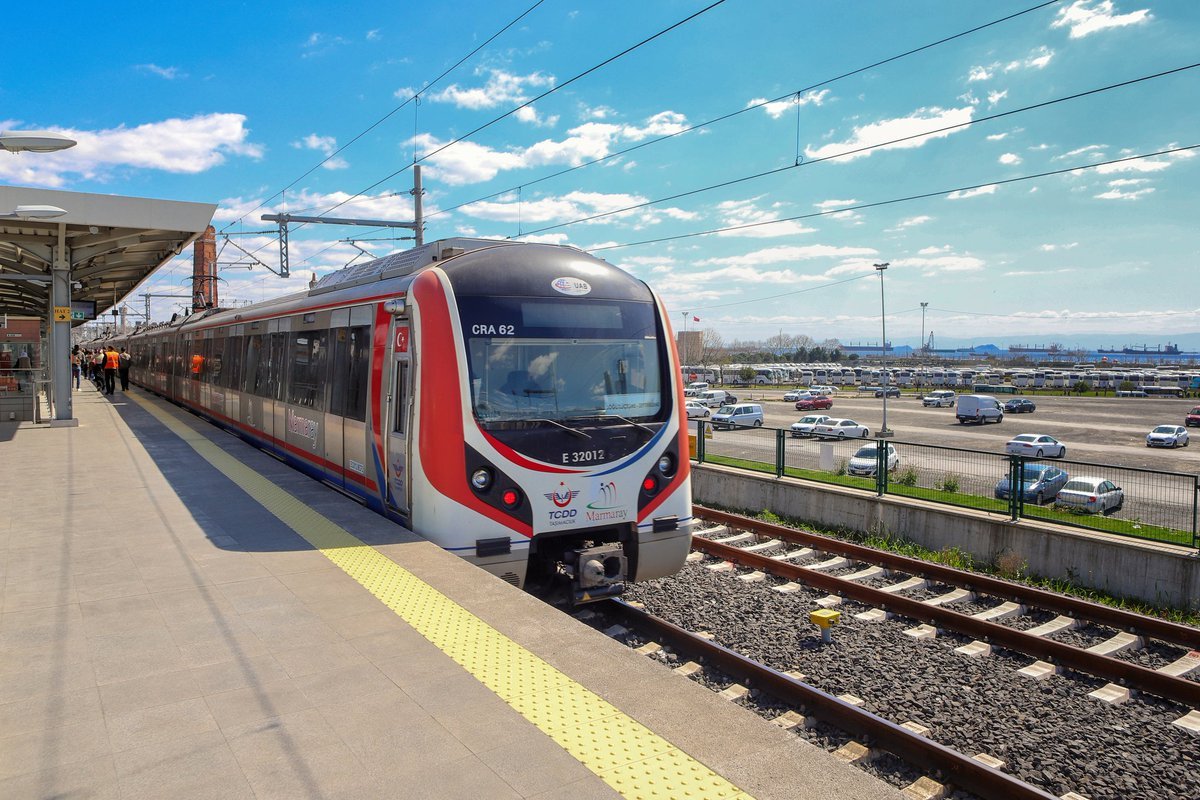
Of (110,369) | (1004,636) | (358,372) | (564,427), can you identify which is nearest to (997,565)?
(1004,636)

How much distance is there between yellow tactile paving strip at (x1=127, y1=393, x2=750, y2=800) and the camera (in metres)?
3.30

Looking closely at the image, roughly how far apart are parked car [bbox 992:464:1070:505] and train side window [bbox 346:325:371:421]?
339 inches

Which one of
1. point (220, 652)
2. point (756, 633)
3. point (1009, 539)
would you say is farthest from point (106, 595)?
point (1009, 539)

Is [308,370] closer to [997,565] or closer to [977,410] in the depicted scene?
[997,565]

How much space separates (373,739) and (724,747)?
1.58 metres

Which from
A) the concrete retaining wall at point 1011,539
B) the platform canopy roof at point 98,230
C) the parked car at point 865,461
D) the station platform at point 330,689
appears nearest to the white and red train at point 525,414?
the station platform at point 330,689

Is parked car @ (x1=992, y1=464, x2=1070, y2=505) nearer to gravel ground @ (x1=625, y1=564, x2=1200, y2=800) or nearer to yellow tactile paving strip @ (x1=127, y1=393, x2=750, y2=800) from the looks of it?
gravel ground @ (x1=625, y1=564, x2=1200, y2=800)

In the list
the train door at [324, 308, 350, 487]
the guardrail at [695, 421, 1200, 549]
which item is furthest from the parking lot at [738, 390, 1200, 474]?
the train door at [324, 308, 350, 487]

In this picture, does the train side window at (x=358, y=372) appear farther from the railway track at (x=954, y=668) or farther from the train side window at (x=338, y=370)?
the railway track at (x=954, y=668)

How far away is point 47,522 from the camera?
316 inches

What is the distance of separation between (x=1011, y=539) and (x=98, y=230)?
55.7 feet

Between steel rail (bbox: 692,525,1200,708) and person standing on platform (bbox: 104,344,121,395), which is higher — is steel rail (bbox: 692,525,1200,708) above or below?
below

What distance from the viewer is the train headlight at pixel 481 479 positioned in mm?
6652

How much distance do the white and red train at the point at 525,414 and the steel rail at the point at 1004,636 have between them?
231cm
